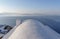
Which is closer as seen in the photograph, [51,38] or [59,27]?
[51,38]

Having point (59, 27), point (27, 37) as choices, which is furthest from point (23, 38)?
point (59, 27)

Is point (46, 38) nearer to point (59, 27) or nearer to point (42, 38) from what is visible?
point (42, 38)

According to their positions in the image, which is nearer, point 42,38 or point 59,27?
point 42,38

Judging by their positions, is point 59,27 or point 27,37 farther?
point 59,27

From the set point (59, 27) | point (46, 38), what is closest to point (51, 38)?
point (46, 38)

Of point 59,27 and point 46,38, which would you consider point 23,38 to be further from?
point 59,27

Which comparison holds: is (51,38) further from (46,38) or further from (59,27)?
(59,27)
